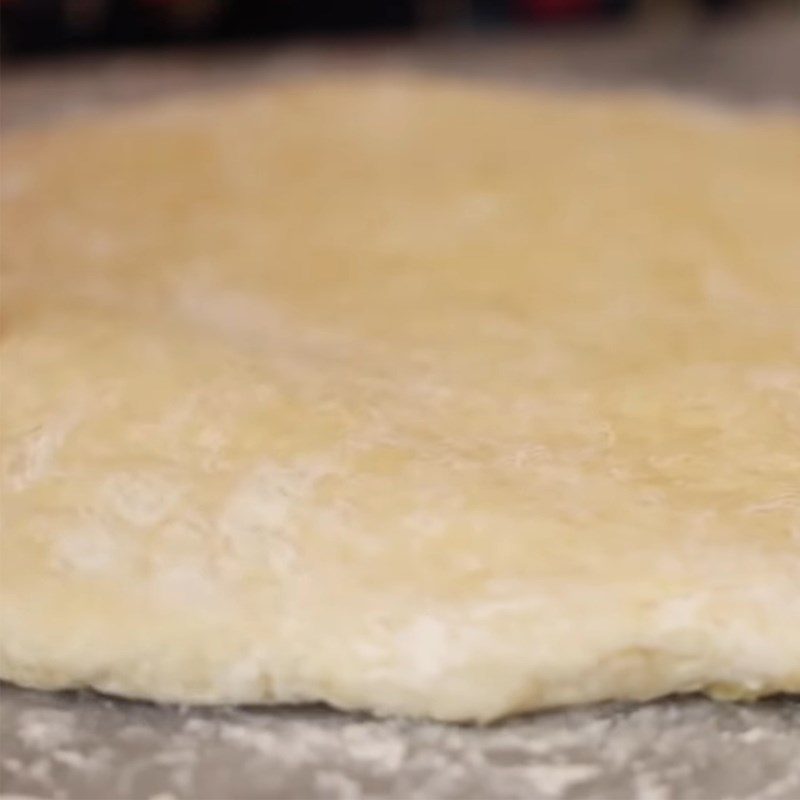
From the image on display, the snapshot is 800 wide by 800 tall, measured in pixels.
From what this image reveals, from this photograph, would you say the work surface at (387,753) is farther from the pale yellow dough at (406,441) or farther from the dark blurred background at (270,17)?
the dark blurred background at (270,17)

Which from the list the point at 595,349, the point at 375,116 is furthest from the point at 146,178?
the point at 595,349

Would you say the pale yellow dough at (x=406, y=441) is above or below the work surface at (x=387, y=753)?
above

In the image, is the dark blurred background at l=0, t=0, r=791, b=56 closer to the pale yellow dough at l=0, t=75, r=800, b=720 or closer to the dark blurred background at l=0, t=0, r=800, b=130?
the dark blurred background at l=0, t=0, r=800, b=130

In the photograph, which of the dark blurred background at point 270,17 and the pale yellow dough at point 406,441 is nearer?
the pale yellow dough at point 406,441

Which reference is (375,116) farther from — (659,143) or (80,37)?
(80,37)

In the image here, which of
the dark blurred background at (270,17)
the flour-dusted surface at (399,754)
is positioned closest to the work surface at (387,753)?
the flour-dusted surface at (399,754)

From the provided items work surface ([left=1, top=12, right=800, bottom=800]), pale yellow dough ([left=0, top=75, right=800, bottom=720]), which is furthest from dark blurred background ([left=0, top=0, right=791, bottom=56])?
work surface ([left=1, top=12, right=800, bottom=800])

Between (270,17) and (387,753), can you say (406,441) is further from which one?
(270,17)
